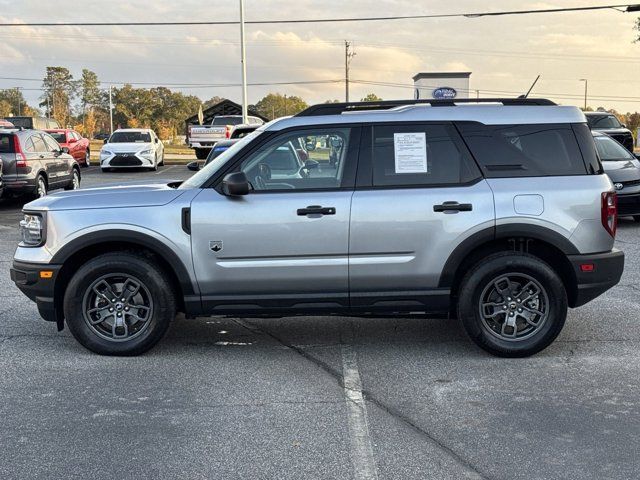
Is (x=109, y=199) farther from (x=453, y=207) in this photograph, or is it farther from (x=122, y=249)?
(x=453, y=207)

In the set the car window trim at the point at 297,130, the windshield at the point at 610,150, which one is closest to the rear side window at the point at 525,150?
the car window trim at the point at 297,130

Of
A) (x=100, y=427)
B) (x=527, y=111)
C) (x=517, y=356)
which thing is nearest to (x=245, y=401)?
(x=100, y=427)

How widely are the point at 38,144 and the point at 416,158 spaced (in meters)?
11.9

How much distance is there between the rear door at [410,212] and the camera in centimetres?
506

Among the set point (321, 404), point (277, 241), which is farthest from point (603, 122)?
point (321, 404)

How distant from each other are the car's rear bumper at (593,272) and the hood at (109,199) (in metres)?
3.15

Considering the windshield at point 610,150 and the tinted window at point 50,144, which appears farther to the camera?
the tinted window at point 50,144

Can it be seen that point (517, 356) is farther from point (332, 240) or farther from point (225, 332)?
point (225, 332)

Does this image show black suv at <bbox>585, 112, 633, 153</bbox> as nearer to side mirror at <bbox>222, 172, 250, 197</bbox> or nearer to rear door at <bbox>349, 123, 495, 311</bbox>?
rear door at <bbox>349, 123, 495, 311</bbox>

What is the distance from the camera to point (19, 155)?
13734mm

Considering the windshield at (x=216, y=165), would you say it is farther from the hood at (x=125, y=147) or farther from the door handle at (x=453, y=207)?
the hood at (x=125, y=147)

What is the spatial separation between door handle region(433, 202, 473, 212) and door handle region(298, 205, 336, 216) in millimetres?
790

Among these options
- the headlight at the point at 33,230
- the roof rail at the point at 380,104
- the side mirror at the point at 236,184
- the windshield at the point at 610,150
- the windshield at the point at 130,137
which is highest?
the windshield at the point at 130,137

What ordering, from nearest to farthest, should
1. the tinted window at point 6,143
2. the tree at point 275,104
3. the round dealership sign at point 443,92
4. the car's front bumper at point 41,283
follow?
the car's front bumper at point 41,283 < the tinted window at point 6,143 < the round dealership sign at point 443,92 < the tree at point 275,104
